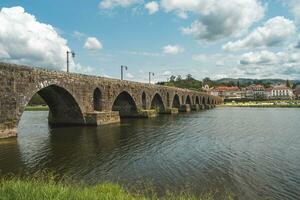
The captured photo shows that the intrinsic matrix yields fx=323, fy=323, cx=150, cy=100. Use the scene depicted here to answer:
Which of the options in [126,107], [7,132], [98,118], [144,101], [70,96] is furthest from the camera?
[144,101]

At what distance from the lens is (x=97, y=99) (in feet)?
157

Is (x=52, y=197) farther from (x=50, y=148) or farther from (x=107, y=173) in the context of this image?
(x=50, y=148)

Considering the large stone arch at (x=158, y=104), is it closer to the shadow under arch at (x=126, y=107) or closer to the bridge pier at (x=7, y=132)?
the shadow under arch at (x=126, y=107)

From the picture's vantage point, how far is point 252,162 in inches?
788

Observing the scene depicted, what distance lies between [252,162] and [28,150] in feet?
53.1

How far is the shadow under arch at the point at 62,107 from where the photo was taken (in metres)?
40.6

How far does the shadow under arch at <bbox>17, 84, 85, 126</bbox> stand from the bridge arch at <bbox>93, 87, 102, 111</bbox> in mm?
5209

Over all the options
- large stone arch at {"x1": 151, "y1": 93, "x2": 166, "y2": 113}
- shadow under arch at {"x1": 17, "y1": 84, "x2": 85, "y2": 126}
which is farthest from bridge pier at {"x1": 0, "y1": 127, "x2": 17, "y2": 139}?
large stone arch at {"x1": 151, "y1": 93, "x2": 166, "y2": 113}

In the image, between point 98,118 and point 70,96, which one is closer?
point 70,96

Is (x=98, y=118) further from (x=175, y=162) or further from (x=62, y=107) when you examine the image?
(x=175, y=162)

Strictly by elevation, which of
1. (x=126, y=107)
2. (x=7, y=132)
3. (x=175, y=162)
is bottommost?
(x=175, y=162)

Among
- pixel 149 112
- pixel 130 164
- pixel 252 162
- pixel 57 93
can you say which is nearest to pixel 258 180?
pixel 252 162

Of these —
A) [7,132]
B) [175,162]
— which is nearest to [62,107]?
[7,132]

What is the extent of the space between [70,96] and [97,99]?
7.75 metres
